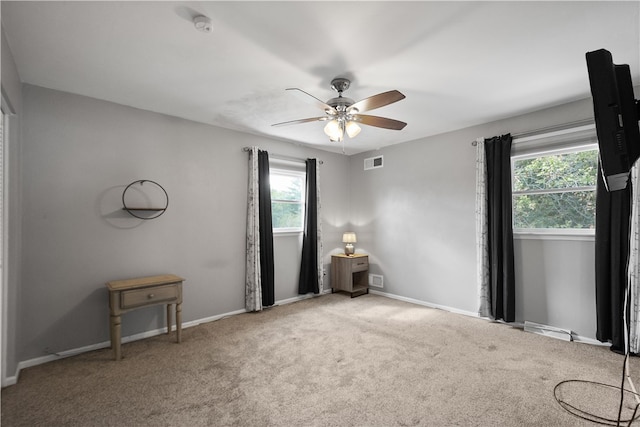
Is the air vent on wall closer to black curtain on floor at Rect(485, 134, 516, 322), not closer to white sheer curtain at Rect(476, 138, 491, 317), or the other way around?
white sheer curtain at Rect(476, 138, 491, 317)

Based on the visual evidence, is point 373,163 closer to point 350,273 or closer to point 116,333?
point 350,273

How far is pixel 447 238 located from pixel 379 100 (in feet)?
8.62

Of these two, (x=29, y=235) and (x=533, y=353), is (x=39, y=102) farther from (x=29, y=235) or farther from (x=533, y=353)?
(x=533, y=353)

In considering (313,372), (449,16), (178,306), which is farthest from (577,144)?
(178,306)

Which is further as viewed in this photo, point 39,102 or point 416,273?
point 416,273

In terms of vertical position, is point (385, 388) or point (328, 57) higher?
point (328, 57)

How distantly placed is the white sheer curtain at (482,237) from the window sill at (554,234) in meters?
0.35

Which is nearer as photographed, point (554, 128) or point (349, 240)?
point (554, 128)

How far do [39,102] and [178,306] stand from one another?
227 cm

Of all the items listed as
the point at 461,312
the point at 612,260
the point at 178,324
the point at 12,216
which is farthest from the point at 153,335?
the point at 612,260

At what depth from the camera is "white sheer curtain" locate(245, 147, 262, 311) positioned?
4039mm

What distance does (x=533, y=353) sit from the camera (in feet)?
9.21

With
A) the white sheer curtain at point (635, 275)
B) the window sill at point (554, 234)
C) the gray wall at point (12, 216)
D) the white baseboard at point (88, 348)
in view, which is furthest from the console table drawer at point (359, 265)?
the gray wall at point (12, 216)

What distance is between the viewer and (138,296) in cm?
280
